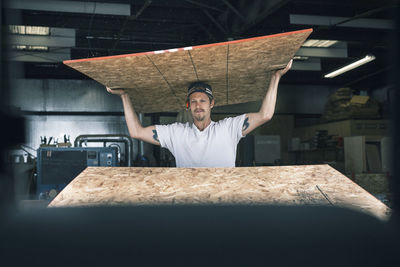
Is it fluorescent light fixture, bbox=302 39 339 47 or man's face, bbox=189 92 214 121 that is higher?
fluorescent light fixture, bbox=302 39 339 47

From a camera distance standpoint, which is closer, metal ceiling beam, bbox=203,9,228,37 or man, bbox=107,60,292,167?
man, bbox=107,60,292,167

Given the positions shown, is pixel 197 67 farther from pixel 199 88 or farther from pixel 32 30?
pixel 32 30

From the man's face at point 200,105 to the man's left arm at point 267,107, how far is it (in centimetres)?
31

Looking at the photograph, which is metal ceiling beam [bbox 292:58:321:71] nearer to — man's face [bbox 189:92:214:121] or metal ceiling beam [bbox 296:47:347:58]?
metal ceiling beam [bbox 296:47:347:58]

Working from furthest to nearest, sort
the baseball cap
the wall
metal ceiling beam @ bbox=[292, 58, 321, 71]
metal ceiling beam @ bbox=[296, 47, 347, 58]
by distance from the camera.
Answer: the wall, metal ceiling beam @ bbox=[292, 58, 321, 71], metal ceiling beam @ bbox=[296, 47, 347, 58], the baseball cap

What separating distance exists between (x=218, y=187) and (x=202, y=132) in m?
1.24

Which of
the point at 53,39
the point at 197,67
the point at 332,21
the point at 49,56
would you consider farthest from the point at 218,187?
the point at 49,56

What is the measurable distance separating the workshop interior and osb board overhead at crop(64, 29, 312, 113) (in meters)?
0.21

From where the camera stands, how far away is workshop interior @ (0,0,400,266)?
521 millimetres

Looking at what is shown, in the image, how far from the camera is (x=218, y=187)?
4.23 feet

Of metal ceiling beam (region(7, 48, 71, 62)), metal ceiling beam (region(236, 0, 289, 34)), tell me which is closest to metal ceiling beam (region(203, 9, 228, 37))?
metal ceiling beam (region(236, 0, 289, 34))

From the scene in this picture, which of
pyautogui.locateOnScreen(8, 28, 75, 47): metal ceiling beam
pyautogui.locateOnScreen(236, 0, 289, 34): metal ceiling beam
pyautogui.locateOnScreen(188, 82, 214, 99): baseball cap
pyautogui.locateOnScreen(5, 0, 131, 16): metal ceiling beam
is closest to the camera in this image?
pyautogui.locateOnScreen(188, 82, 214, 99): baseball cap

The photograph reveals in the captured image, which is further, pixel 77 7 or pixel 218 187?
pixel 77 7

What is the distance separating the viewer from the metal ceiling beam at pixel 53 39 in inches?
256
